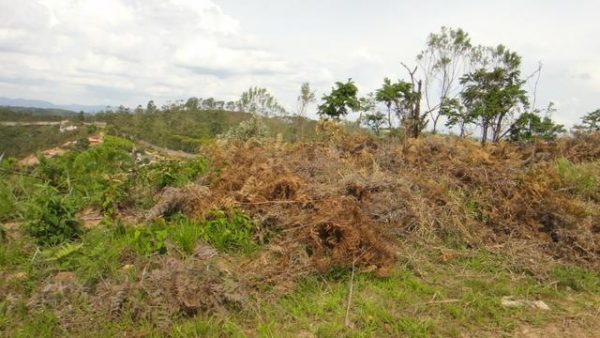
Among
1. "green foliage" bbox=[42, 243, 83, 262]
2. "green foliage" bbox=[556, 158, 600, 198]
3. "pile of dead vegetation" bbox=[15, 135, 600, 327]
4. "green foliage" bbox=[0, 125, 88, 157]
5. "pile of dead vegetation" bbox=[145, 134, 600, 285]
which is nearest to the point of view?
"pile of dead vegetation" bbox=[15, 135, 600, 327]

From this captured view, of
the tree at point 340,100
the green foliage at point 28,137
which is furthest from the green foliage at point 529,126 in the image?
the green foliage at point 28,137

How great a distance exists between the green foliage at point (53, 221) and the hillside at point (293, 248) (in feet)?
0.04

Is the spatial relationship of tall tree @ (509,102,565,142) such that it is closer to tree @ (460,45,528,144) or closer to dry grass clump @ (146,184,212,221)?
tree @ (460,45,528,144)

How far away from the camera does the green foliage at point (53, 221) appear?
340 centimetres

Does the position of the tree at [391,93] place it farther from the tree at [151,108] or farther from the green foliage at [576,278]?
the tree at [151,108]

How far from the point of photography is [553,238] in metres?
3.93

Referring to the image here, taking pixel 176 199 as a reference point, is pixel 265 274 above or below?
below

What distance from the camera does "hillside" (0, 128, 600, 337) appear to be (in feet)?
8.63

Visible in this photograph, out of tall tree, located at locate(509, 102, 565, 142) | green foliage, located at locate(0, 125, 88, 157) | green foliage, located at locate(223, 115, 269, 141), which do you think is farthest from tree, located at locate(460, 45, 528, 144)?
green foliage, located at locate(0, 125, 88, 157)

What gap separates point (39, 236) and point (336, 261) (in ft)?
7.95

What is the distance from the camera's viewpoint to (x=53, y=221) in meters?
3.42

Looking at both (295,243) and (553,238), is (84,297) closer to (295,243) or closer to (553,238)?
(295,243)

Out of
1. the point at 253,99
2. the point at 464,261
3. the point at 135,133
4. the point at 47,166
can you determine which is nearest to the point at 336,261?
the point at 464,261

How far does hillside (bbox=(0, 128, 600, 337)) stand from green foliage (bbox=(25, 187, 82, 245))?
0.01 metres
